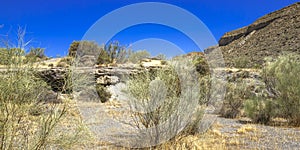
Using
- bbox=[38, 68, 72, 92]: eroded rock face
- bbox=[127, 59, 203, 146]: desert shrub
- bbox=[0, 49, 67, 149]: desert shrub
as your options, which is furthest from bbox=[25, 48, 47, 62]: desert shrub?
bbox=[127, 59, 203, 146]: desert shrub

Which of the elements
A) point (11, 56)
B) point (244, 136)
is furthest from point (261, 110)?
point (11, 56)

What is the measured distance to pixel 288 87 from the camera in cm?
1028

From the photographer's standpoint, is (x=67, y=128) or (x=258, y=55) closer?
(x=67, y=128)

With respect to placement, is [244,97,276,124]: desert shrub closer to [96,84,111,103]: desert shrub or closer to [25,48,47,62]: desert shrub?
[96,84,111,103]: desert shrub

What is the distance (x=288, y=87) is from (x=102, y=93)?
35.5ft

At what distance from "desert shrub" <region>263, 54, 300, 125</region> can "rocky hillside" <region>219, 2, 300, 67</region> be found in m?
17.0

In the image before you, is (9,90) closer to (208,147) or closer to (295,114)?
(208,147)

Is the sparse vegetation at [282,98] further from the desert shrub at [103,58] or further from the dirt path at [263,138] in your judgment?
the desert shrub at [103,58]

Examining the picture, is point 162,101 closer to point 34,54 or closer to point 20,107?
point 34,54

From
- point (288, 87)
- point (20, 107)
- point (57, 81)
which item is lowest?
point (20, 107)

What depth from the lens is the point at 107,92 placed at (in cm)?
1756

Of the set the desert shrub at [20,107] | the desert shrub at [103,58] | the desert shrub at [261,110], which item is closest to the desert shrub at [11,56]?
the desert shrub at [20,107]

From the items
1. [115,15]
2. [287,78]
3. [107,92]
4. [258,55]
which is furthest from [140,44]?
[258,55]

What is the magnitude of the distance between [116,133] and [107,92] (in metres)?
9.21
